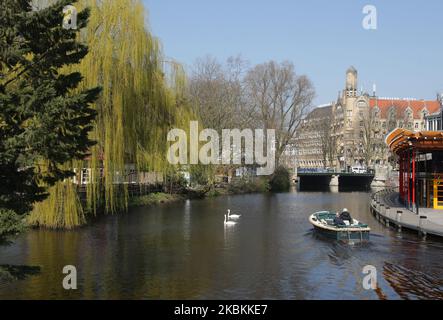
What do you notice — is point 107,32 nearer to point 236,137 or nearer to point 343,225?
point 343,225

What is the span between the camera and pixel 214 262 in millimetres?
20859

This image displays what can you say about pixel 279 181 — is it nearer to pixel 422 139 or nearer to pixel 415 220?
pixel 422 139

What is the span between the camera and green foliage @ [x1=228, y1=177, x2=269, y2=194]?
6297 centimetres

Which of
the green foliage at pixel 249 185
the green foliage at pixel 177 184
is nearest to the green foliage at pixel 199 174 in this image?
the green foliage at pixel 177 184

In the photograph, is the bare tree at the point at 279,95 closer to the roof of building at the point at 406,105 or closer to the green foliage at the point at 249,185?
the green foliage at the point at 249,185

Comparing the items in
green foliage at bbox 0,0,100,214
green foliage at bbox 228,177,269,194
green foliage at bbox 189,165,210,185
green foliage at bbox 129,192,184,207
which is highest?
green foliage at bbox 0,0,100,214

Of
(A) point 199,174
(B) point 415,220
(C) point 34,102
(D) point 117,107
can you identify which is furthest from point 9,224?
(A) point 199,174

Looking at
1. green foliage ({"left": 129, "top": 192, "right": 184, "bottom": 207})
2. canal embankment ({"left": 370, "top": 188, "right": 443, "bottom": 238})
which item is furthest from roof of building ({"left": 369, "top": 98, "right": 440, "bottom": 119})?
canal embankment ({"left": 370, "top": 188, "right": 443, "bottom": 238})

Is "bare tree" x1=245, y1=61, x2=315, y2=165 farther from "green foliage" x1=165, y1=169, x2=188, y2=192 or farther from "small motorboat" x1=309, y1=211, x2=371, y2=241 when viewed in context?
"small motorboat" x1=309, y1=211, x2=371, y2=241

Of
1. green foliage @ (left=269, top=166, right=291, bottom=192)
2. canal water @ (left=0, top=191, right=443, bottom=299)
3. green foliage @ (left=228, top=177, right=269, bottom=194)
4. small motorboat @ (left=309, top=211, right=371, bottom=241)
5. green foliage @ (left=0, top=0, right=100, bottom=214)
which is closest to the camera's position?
green foliage @ (left=0, top=0, right=100, bottom=214)

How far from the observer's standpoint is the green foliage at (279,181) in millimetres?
70750

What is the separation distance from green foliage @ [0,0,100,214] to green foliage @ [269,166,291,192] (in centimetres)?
5801

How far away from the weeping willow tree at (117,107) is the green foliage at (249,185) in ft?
86.2

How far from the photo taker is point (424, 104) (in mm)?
118438
